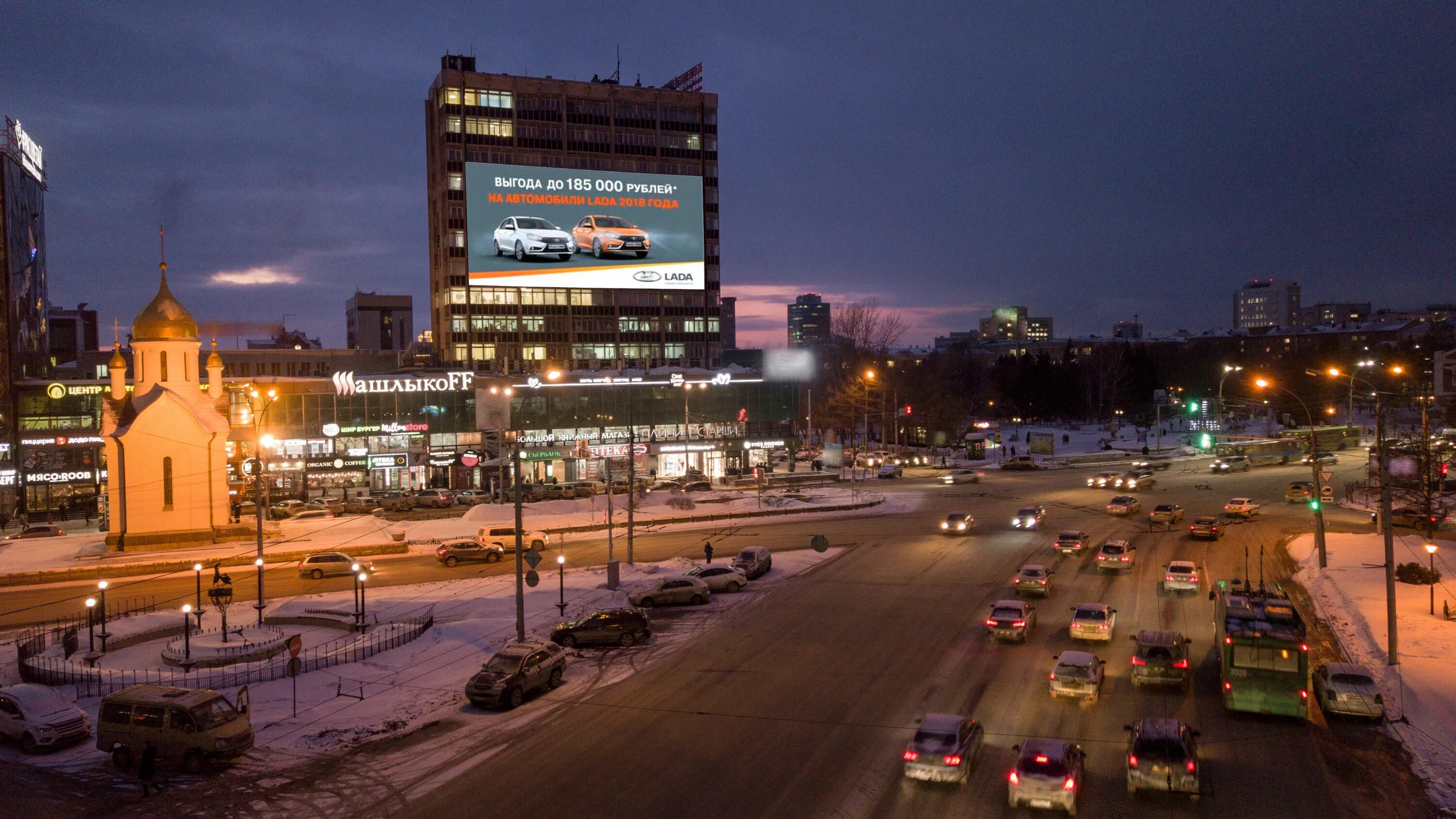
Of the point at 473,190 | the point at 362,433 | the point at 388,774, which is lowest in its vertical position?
the point at 388,774

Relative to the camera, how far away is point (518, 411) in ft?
223

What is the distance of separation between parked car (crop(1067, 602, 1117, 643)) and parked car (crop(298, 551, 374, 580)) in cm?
2696

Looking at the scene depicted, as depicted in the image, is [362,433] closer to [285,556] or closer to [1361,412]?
[285,556]

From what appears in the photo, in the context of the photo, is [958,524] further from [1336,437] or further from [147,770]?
[1336,437]

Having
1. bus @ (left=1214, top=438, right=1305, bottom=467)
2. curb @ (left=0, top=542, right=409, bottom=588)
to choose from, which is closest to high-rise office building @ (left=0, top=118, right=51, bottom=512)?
curb @ (left=0, top=542, right=409, bottom=588)

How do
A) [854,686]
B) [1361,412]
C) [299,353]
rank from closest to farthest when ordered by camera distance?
[854,686] → [299,353] → [1361,412]

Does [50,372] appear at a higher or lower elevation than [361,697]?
higher

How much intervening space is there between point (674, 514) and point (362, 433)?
26450 millimetres

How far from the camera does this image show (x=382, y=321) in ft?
574

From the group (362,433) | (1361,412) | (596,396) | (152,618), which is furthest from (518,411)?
(1361,412)

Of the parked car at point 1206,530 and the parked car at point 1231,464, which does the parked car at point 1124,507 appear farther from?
the parked car at point 1231,464

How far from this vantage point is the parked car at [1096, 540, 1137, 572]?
109 feet

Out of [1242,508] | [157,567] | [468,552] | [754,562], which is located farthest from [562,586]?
[1242,508]

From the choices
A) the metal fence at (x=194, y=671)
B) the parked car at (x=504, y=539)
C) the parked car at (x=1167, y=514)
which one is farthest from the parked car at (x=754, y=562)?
the parked car at (x=1167, y=514)
